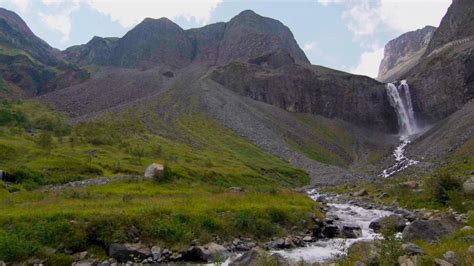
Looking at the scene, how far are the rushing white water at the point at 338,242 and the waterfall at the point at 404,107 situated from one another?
130245mm

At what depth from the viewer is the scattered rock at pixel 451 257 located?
50.2 feet

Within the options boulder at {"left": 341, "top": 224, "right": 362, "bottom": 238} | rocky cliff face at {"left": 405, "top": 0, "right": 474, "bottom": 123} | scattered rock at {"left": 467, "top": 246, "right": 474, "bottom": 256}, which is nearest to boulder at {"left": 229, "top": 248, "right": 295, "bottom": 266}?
scattered rock at {"left": 467, "top": 246, "right": 474, "bottom": 256}

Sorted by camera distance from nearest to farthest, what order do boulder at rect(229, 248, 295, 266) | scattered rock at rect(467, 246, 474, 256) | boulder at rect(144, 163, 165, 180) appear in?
scattered rock at rect(467, 246, 474, 256) < boulder at rect(229, 248, 295, 266) < boulder at rect(144, 163, 165, 180)

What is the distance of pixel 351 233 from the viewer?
31.0 meters

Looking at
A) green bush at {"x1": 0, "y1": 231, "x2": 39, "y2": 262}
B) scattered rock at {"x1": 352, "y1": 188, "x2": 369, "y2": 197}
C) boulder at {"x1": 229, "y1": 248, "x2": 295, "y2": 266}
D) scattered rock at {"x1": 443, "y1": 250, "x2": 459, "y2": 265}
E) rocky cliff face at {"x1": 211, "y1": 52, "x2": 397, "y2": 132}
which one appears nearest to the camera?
scattered rock at {"x1": 443, "y1": 250, "x2": 459, "y2": 265}

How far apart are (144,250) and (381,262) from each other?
45.4 ft

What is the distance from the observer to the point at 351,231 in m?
31.1

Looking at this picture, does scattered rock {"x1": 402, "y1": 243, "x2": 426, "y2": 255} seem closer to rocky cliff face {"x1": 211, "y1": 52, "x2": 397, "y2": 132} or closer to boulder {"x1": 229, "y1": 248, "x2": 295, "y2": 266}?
boulder {"x1": 229, "y1": 248, "x2": 295, "y2": 266}

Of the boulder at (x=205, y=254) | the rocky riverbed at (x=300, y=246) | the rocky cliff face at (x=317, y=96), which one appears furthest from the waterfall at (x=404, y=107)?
the boulder at (x=205, y=254)

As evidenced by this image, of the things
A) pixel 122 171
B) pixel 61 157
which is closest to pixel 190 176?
pixel 122 171

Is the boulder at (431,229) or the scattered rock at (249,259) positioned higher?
the boulder at (431,229)

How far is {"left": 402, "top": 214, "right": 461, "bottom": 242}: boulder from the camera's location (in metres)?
22.4

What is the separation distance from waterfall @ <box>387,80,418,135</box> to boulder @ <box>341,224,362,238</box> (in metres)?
141

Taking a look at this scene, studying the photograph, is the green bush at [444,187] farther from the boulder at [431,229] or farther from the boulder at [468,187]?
the boulder at [431,229]
